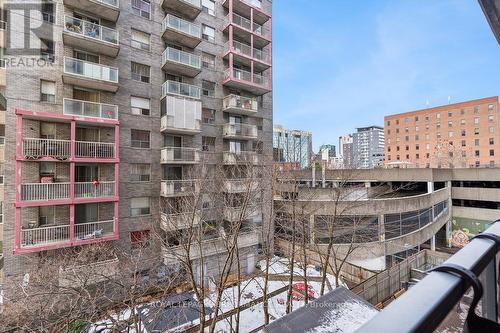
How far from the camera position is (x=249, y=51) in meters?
18.8

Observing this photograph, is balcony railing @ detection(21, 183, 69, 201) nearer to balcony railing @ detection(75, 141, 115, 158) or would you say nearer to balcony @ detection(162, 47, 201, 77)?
balcony railing @ detection(75, 141, 115, 158)

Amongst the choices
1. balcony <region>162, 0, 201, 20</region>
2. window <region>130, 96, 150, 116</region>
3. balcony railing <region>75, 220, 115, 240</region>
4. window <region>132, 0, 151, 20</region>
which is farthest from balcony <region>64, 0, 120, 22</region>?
balcony railing <region>75, 220, 115, 240</region>

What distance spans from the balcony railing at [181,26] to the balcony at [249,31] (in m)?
2.88

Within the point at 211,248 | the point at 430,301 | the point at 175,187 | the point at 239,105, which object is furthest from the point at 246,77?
the point at 430,301

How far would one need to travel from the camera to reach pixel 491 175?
919 inches

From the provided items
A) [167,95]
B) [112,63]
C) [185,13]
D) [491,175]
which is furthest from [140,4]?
[491,175]

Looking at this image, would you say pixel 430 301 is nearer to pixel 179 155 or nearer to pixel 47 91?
pixel 179 155

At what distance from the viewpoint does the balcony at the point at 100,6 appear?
40.4ft

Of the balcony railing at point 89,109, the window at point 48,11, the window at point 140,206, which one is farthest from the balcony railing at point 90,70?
the window at point 140,206

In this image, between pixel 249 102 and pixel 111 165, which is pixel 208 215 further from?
pixel 249 102

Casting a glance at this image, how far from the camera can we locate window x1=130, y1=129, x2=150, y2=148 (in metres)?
14.4

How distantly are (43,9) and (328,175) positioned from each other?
21282 millimetres

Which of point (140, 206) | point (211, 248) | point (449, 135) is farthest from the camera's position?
point (449, 135)

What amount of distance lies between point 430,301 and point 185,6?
18.9 metres
